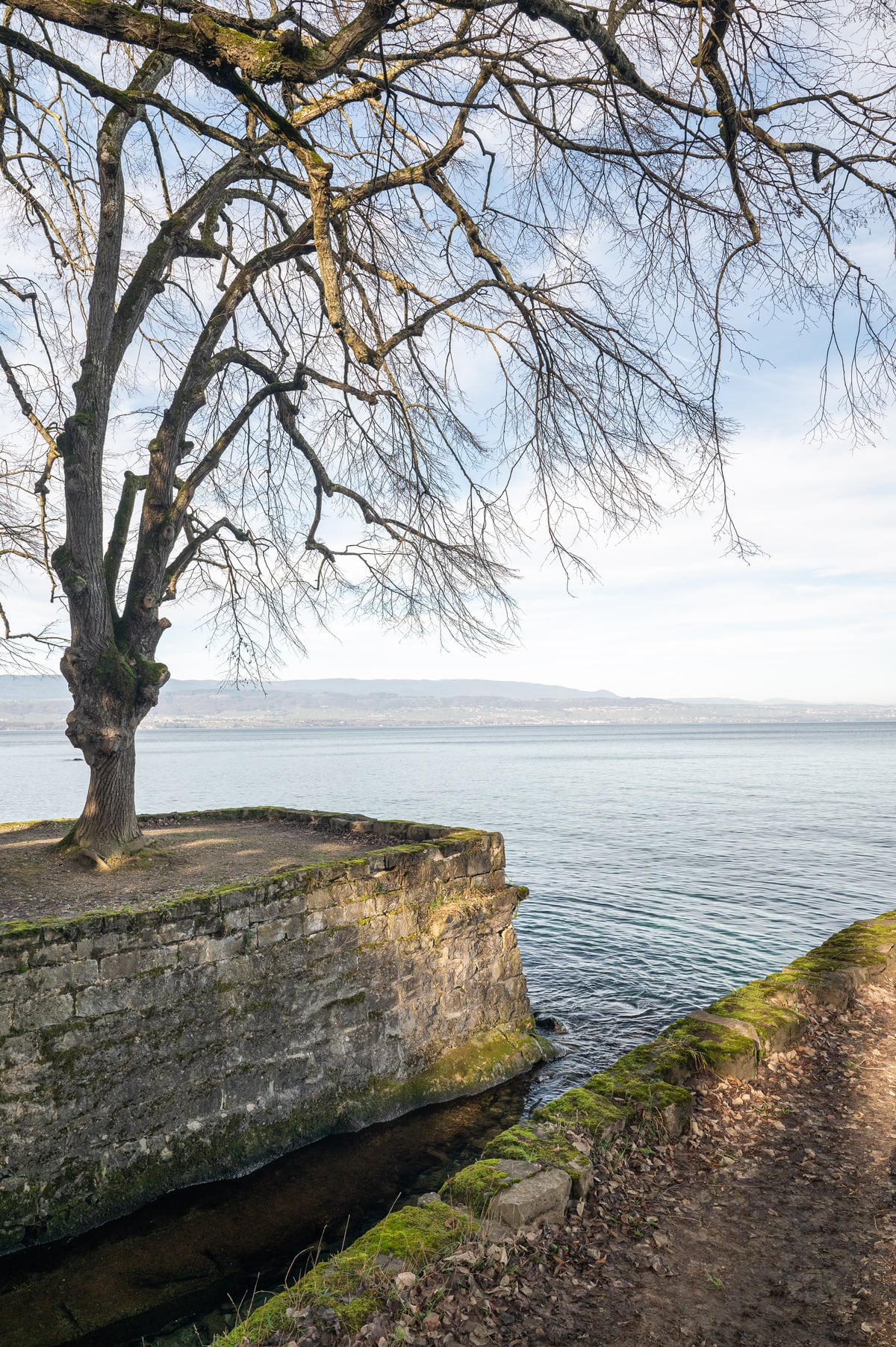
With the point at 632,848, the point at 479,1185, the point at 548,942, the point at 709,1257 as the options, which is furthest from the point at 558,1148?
the point at 632,848

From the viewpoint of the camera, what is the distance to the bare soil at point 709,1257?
3.16 m

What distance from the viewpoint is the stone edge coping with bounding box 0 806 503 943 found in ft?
20.2

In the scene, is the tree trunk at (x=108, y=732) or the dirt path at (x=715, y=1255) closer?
the dirt path at (x=715, y=1255)

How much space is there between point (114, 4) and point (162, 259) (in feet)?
20.7

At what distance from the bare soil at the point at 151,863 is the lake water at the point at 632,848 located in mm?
3995

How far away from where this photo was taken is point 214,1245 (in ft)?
19.3

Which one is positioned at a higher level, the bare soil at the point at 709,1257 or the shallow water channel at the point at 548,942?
the bare soil at the point at 709,1257

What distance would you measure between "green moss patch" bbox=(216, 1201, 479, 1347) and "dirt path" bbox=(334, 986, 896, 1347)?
0.33 ft

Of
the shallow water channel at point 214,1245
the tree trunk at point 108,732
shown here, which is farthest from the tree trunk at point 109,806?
the shallow water channel at point 214,1245

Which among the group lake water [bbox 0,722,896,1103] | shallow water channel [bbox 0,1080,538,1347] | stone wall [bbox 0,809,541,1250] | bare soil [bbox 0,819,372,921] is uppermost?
bare soil [bbox 0,819,372,921]

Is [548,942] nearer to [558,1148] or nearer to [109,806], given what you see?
[109,806]

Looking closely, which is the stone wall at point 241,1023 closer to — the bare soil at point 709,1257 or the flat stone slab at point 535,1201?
the bare soil at point 709,1257

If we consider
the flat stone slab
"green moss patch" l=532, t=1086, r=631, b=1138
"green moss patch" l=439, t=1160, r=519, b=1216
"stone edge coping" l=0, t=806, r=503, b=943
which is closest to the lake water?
"stone edge coping" l=0, t=806, r=503, b=943

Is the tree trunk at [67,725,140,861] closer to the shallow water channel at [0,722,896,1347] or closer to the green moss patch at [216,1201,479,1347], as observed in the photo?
the shallow water channel at [0,722,896,1347]
